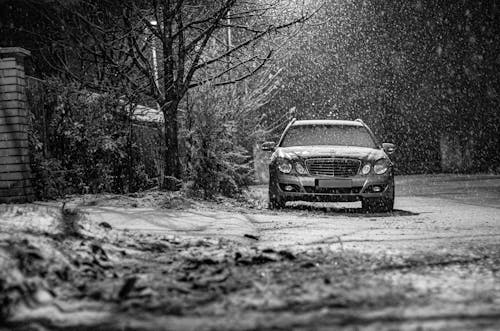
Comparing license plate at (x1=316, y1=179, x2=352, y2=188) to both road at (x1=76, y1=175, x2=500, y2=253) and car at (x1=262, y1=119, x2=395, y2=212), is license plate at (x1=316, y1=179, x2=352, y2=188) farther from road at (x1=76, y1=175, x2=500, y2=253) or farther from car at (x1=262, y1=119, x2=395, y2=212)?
road at (x1=76, y1=175, x2=500, y2=253)

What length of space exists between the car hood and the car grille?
0.08m

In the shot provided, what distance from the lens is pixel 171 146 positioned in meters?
11.6

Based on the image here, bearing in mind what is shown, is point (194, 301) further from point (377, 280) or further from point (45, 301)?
point (377, 280)

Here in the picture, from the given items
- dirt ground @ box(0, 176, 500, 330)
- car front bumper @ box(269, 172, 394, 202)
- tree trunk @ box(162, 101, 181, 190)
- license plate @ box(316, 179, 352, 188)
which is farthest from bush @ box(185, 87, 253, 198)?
dirt ground @ box(0, 176, 500, 330)

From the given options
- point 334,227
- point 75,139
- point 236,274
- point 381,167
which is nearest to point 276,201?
point 381,167

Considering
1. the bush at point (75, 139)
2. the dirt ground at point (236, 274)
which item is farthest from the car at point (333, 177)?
the bush at point (75, 139)

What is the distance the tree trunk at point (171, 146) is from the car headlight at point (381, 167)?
10.9 ft

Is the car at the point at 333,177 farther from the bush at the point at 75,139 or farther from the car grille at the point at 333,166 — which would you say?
the bush at the point at 75,139

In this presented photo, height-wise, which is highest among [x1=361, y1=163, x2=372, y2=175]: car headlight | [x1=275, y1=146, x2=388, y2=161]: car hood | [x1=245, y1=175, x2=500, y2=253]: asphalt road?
[x1=275, y1=146, x2=388, y2=161]: car hood

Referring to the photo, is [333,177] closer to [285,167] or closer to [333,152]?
[333,152]

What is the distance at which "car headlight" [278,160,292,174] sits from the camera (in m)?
10.9

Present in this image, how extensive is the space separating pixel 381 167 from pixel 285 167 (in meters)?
1.55

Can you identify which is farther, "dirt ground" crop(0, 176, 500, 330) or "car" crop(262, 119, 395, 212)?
"car" crop(262, 119, 395, 212)

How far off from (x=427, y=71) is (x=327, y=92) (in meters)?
4.52
